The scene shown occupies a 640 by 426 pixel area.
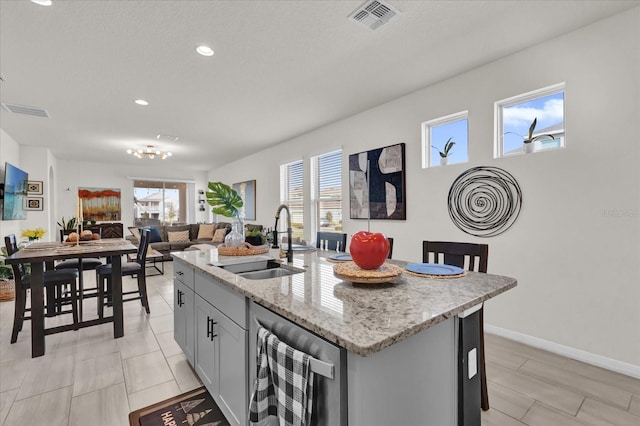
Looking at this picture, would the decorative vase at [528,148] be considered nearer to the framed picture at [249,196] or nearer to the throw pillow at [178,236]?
the framed picture at [249,196]

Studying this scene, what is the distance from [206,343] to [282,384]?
99cm

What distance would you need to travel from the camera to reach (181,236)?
24.7 feet

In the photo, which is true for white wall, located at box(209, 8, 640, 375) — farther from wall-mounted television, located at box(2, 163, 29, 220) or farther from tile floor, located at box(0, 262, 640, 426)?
wall-mounted television, located at box(2, 163, 29, 220)

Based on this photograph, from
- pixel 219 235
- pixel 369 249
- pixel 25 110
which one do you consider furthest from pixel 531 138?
pixel 219 235

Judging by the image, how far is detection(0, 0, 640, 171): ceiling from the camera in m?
2.07

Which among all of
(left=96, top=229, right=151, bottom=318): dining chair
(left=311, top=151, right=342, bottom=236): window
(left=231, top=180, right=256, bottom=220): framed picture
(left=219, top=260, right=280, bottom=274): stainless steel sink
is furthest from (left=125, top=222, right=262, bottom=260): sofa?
(left=219, top=260, right=280, bottom=274): stainless steel sink

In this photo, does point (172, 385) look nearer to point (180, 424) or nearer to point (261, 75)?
point (180, 424)

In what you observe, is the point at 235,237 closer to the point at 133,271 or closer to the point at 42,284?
the point at 42,284

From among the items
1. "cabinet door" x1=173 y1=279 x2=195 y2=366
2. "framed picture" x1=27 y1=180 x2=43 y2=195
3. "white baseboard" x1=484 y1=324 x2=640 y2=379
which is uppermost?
"framed picture" x1=27 y1=180 x2=43 y2=195

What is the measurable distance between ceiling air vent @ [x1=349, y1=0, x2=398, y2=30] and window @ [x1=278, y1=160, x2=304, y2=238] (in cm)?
334

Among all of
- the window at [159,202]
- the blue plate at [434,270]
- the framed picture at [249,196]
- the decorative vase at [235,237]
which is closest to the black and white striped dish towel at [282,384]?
the blue plate at [434,270]

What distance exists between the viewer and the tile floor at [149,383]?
171 cm

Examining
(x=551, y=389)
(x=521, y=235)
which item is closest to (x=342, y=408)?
(x=551, y=389)

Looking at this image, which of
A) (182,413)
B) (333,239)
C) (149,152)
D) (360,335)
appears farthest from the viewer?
(149,152)
